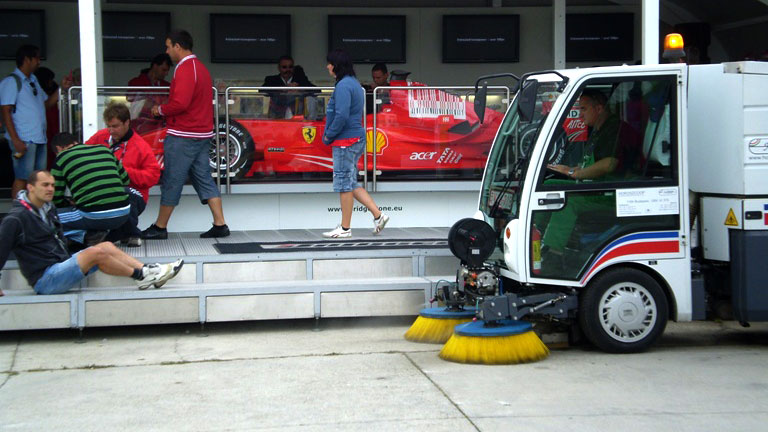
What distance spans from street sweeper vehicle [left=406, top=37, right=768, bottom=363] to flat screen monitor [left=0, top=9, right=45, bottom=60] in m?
8.22

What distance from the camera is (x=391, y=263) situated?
28.5 ft

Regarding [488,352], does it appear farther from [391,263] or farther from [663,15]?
[663,15]

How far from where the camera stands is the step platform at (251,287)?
7.86m

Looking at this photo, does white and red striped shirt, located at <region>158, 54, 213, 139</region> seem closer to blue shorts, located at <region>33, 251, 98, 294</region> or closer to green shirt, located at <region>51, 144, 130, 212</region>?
green shirt, located at <region>51, 144, 130, 212</region>

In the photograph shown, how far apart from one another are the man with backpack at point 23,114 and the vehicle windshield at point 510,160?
5.05 meters

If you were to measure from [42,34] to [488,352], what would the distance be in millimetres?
8920

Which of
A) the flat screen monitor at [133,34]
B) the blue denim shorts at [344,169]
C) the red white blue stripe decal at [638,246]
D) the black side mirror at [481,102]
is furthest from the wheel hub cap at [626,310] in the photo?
the flat screen monitor at [133,34]

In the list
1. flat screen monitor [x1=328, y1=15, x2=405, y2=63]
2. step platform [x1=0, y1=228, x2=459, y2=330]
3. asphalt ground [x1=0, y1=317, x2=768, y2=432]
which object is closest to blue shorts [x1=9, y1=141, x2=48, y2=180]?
step platform [x1=0, y1=228, x2=459, y2=330]

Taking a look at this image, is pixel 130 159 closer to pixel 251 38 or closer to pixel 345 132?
pixel 345 132

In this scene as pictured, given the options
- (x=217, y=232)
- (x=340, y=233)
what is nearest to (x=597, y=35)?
(x=340, y=233)

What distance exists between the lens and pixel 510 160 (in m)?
7.44

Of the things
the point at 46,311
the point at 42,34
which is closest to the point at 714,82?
the point at 46,311

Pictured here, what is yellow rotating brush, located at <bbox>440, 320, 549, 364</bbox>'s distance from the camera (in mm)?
6832

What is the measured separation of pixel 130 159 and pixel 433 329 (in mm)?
3325
